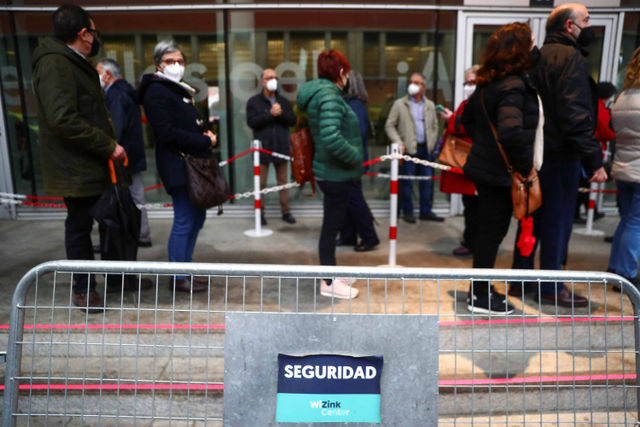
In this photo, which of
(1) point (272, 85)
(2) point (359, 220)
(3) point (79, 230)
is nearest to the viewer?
(3) point (79, 230)

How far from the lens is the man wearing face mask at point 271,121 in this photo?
21.5ft

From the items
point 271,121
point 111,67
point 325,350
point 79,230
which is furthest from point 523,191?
Answer: point 111,67

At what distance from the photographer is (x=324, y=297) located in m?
4.23

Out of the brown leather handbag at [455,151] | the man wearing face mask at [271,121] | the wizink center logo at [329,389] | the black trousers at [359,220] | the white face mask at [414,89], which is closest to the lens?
the wizink center logo at [329,389]

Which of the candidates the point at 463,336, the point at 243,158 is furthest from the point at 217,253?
the point at 463,336

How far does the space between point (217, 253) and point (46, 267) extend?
147 inches

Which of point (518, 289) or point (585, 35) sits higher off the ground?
point (585, 35)

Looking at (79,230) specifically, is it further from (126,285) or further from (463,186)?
(463,186)

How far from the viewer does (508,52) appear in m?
3.39

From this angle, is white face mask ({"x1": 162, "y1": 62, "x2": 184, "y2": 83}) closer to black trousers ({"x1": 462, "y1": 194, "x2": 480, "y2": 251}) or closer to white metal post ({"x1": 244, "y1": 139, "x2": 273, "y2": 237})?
white metal post ({"x1": 244, "y1": 139, "x2": 273, "y2": 237})

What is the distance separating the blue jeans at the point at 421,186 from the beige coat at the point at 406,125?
0.45ft

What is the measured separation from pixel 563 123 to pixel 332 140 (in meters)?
1.52

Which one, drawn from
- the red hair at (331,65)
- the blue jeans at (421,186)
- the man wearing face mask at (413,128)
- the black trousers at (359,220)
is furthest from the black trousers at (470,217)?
the red hair at (331,65)

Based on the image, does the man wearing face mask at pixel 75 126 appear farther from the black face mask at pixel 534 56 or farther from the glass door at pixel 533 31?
the glass door at pixel 533 31
